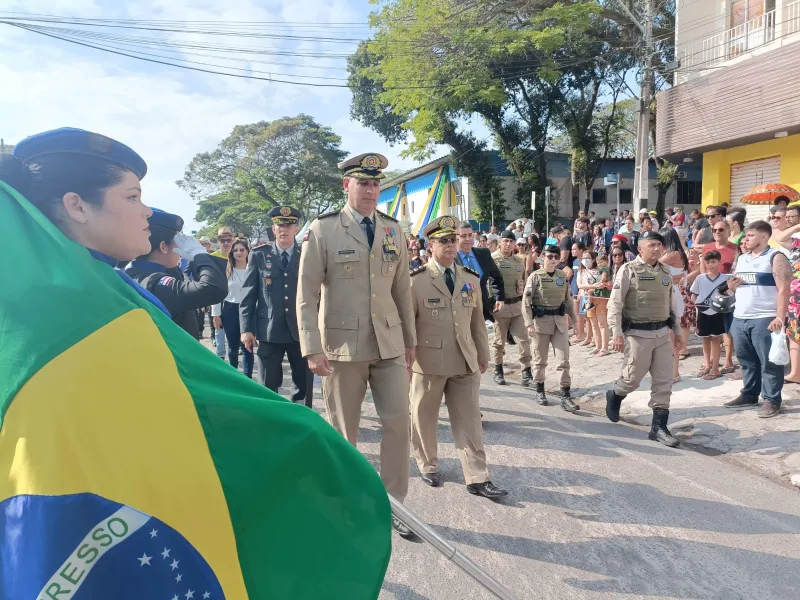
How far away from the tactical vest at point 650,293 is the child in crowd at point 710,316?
7.05ft

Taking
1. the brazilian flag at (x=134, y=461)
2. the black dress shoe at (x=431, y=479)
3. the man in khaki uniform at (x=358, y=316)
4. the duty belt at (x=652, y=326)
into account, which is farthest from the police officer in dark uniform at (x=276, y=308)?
the brazilian flag at (x=134, y=461)

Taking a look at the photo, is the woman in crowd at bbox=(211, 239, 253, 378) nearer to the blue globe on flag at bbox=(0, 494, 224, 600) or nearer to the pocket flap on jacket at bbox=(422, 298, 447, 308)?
the pocket flap on jacket at bbox=(422, 298, 447, 308)

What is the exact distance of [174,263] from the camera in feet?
11.5

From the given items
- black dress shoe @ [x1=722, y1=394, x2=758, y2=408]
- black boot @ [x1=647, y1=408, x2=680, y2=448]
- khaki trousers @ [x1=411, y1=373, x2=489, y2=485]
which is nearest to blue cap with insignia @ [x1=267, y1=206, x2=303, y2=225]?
khaki trousers @ [x1=411, y1=373, x2=489, y2=485]

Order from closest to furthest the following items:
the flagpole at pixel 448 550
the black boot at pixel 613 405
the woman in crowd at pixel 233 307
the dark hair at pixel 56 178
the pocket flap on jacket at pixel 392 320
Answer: the dark hair at pixel 56 178 → the flagpole at pixel 448 550 → the pocket flap on jacket at pixel 392 320 → the black boot at pixel 613 405 → the woman in crowd at pixel 233 307

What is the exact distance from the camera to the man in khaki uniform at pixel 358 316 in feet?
12.0

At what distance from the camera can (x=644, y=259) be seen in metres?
5.94

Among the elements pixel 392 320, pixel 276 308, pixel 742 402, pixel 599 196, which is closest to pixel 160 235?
pixel 392 320

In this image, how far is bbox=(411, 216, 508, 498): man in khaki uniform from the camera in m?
4.34

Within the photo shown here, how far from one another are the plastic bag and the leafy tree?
41.0m

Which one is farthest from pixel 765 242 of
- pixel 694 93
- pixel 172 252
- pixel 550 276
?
pixel 694 93

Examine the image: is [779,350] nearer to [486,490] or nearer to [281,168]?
[486,490]

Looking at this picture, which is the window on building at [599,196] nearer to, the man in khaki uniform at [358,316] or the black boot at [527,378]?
the black boot at [527,378]

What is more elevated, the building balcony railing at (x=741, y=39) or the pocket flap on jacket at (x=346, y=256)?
the building balcony railing at (x=741, y=39)
